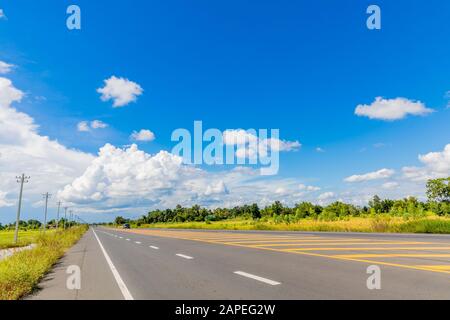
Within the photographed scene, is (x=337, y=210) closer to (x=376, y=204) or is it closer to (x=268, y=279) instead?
(x=376, y=204)

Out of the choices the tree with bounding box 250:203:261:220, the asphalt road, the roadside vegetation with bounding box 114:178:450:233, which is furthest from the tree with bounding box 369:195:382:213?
the asphalt road

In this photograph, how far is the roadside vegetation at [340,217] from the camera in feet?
105

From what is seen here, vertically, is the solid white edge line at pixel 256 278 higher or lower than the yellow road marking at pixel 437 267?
lower

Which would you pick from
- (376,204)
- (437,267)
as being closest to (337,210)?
(376,204)

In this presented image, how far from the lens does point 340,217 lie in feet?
249

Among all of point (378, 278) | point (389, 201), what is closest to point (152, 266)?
point (378, 278)

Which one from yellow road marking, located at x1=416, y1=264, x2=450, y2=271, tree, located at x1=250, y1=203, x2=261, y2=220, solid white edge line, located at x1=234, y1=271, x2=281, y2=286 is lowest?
solid white edge line, located at x1=234, y1=271, x2=281, y2=286

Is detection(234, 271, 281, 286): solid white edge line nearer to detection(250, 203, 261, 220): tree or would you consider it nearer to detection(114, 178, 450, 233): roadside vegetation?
detection(114, 178, 450, 233): roadside vegetation

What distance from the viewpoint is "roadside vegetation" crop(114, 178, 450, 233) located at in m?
31.9

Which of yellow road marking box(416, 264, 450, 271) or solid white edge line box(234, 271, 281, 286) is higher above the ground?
yellow road marking box(416, 264, 450, 271)

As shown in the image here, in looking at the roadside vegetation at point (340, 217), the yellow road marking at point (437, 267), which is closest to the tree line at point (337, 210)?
the roadside vegetation at point (340, 217)

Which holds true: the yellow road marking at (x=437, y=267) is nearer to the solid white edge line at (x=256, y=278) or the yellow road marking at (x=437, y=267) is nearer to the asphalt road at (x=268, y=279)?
the asphalt road at (x=268, y=279)

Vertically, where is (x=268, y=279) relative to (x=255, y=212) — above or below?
below
